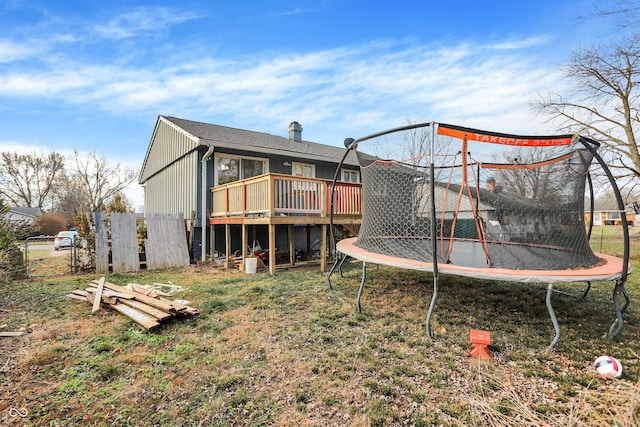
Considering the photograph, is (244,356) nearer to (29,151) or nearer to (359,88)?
(359,88)

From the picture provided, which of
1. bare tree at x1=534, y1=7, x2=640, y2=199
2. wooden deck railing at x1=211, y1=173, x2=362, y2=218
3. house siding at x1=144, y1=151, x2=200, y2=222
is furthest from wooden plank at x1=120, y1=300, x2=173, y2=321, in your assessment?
bare tree at x1=534, y1=7, x2=640, y2=199

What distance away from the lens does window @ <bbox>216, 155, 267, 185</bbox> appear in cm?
927

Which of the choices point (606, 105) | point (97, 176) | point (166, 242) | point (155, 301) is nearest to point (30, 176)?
point (97, 176)

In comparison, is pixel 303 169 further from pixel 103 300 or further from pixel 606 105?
pixel 606 105

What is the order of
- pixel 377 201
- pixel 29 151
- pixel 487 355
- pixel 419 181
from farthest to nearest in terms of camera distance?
pixel 29 151 < pixel 377 201 < pixel 419 181 < pixel 487 355

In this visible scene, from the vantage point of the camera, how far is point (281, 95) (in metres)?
12.0

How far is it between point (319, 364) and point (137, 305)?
293 cm

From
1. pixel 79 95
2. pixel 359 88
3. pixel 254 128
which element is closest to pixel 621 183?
pixel 359 88

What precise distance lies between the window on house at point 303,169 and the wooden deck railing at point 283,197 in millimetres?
3078

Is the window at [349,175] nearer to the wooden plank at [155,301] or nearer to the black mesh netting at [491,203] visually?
the black mesh netting at [491,203]

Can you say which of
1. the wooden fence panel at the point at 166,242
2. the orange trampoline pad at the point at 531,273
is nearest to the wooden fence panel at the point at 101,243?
the wooden fence panel at the point at 166,242

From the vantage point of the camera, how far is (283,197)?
267 inches

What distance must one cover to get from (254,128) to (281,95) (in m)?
2.46

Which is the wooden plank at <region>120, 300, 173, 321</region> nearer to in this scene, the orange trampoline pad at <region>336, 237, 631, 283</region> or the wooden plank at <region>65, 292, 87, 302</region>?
the wooden plank at <region>65, 292, 87, 302</region>
